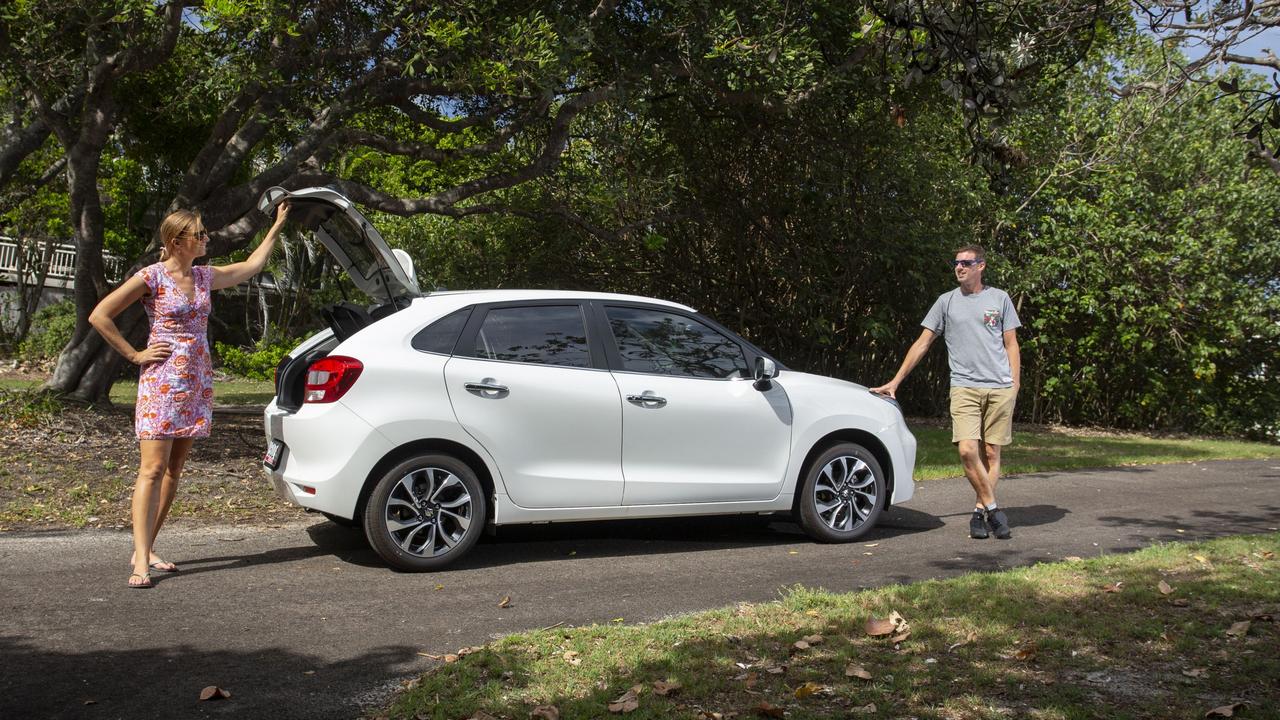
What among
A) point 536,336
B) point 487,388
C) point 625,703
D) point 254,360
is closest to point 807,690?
point 625,703

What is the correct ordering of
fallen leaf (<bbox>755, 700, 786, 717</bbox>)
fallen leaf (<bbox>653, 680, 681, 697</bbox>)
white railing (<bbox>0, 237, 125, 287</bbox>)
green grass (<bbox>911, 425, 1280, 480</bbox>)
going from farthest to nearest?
1. white railing (<bbox>0, 237, 125, 287</bbox>)
2. green grass (<bbox>911, 425, 1280, 480</bbox>)
3. fallen leaf (<bbox>653, 680, 681, 697</bbox>)
4. fallen leaf (<bbox>755, 700, 786, 717</bbox>)

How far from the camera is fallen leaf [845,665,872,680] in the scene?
4.50m

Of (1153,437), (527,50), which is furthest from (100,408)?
(1153,437)

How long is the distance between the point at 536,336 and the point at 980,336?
3282 mm

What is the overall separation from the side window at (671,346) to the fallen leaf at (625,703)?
124 inches

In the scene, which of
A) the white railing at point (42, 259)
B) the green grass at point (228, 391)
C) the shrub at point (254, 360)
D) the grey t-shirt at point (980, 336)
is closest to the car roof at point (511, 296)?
the grey t-shirt at point (980, 336)

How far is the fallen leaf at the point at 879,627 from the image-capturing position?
514 centimetres

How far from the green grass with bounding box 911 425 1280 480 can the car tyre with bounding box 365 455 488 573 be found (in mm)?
6405

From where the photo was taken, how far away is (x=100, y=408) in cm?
1211

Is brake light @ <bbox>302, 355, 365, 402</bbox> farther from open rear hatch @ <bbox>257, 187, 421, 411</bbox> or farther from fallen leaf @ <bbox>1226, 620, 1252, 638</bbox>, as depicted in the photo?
fallen leaf @ <bbox>1226, 620, 1252, 638</bbox>

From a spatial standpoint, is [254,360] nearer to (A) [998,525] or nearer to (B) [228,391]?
(B) [228,391]

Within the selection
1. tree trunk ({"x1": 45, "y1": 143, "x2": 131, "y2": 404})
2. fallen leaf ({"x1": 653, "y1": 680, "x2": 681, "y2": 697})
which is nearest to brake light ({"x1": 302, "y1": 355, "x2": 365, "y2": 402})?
fallen leaf ({"x1": 653, "y1": 680, "x2": 681, "y2": 697})

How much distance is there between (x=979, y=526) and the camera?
26.6 ft

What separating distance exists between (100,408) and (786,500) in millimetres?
8267
